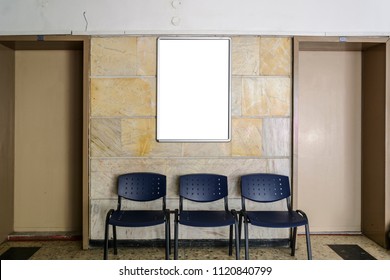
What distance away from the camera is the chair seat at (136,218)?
2.92 metres

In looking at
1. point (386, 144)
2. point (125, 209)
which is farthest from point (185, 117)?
point (386, 144)

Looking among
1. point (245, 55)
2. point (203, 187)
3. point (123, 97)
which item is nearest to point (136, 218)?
point (203, 187)

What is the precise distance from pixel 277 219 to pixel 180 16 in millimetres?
2274

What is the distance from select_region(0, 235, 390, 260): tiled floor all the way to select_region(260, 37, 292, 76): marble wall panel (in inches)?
73.8

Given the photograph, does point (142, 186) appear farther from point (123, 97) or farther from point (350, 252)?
point (350, 252)

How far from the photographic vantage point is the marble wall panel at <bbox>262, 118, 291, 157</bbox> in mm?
3527

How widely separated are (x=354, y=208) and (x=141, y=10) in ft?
11.1

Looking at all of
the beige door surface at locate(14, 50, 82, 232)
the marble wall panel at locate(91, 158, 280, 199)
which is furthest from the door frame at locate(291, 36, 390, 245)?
the beige door surface at locate(14, 50, 82, 232)

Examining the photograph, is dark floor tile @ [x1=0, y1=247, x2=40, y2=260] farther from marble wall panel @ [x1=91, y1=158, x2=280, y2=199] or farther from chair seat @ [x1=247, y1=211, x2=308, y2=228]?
chair seat @ [x1=247, y1=211, x2=308, y2=228]

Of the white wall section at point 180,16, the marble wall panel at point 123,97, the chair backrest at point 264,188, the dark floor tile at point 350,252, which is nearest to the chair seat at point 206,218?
the chair backrest at point 264,188

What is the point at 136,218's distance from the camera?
3043 millimetres

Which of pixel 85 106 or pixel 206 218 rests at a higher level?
pixel 85 106

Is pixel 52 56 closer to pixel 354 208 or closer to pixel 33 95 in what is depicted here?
pixel 33 95

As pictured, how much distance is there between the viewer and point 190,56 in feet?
11.5
